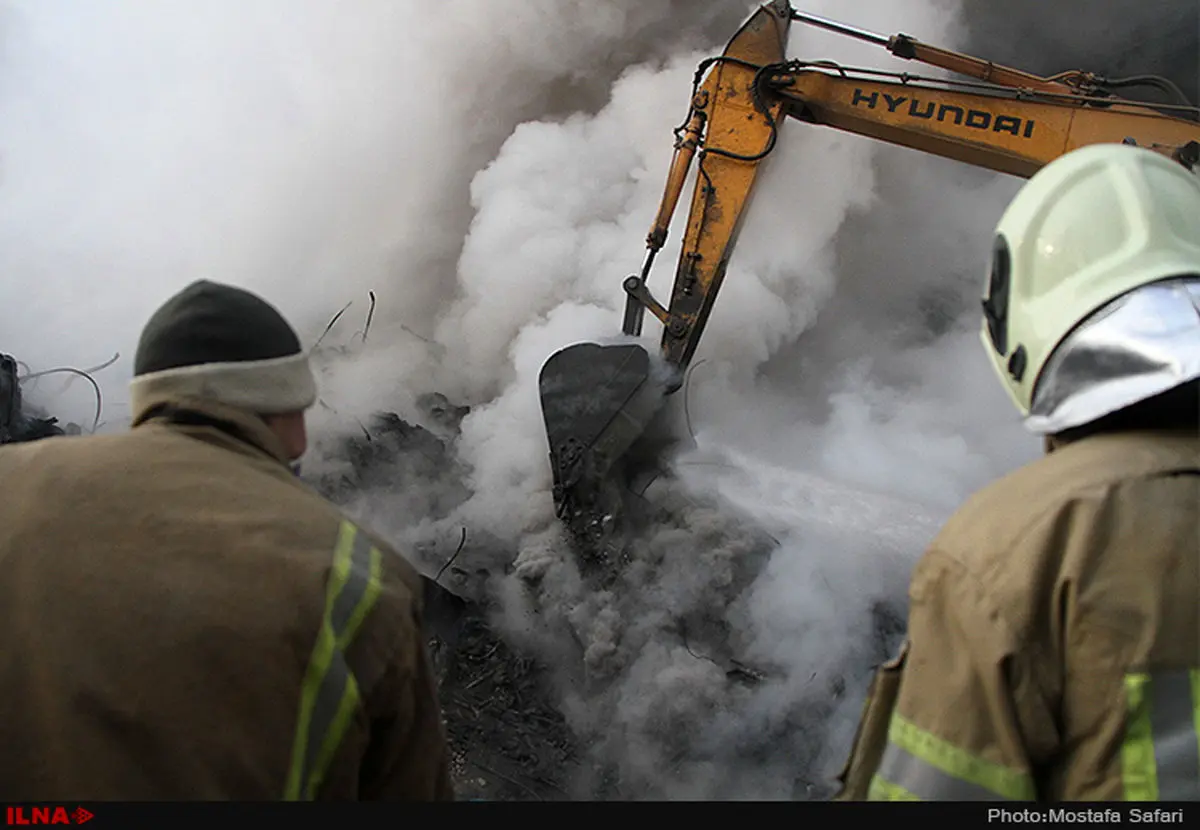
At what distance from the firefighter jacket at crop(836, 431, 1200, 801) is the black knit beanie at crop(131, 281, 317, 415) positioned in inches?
46.2

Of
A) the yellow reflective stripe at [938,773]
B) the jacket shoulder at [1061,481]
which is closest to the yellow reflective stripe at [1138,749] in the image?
the yellow reflective stripe at [938,773]

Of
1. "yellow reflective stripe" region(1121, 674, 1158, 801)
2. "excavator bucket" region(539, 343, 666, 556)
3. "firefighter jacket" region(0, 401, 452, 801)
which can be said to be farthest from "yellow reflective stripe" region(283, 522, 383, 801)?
"excavator bucket" region(539, 343, 666, 556)

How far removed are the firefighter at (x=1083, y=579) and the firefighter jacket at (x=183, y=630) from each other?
0.85 m

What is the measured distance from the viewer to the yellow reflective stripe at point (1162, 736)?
3.91ft

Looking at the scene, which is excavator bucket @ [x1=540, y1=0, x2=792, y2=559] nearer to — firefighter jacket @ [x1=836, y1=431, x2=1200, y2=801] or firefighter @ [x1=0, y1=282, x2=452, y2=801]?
firefighter @ [x1=0, y1=282, x2=452, y2=801]

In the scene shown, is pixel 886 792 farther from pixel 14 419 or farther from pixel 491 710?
pixel 14 419

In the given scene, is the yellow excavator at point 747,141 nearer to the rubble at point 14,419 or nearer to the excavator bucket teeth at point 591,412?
the excavator bucket teeth at point 591,412

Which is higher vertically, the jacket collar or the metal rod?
the metal rod

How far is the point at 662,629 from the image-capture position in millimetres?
4180

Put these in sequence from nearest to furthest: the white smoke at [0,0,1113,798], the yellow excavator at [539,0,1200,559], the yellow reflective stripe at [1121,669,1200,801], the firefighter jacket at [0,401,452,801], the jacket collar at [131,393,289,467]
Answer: the yellow reflective stripe at [1121,669,1200,801]
the firefighter jacket at [0,401,452,801]
the jacket collar at [131,393,289,467]
the white smoke at [0,0,1113,798]
the yellow excavator at [539,0,1200,559]

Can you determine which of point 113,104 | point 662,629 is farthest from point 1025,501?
point 113,104

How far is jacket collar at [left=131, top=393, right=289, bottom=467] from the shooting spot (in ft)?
5.07

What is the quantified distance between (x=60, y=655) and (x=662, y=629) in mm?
3124

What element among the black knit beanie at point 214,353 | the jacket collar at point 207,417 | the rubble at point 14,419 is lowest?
the rubble at point 14,419
